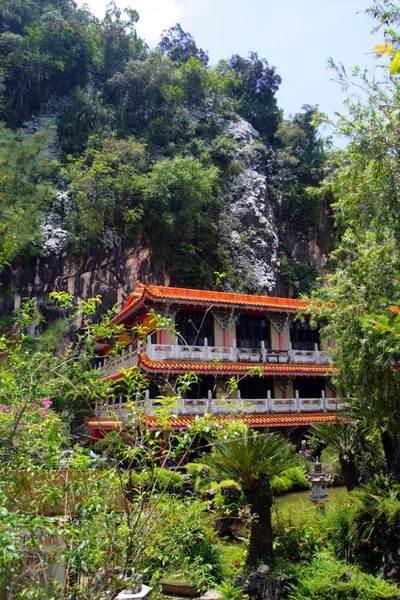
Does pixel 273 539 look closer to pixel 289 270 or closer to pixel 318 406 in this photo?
pixel 318 406

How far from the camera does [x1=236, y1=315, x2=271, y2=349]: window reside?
916 inches

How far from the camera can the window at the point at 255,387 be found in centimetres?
2273

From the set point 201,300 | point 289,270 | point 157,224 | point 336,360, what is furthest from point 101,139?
point 336,360

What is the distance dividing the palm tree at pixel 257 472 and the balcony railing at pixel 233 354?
7846mm

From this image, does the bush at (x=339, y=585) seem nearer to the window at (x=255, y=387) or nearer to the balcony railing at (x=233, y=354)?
the balcony railing at (x=233, y=354)

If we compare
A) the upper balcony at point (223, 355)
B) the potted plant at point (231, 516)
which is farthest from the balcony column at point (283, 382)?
the potted plant at point (231, 516)

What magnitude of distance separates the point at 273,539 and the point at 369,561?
1.81 metres

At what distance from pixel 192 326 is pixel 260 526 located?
1322cm

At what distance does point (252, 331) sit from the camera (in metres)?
23.7

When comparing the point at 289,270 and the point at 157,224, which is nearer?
the point at 157,224

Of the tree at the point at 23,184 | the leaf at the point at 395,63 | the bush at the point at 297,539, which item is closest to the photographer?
the leaf at the point at 395,63

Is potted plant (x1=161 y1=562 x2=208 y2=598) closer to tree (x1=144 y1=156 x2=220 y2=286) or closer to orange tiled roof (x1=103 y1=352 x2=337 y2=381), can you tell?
orange tiled roof (x1=103 y1=352 x2=337 y2=381)

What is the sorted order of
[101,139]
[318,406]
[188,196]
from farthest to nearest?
[101,139], [188,196], [318,406]

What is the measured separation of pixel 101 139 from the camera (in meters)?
39.3
